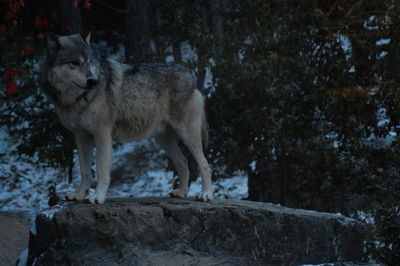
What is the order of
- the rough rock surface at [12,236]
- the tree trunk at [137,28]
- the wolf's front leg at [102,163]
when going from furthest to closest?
the tree trunk at [137,28] < the rough rock surface at [12,236] < the wolf's front leg at [102,163]

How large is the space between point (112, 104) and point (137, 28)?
4.33m

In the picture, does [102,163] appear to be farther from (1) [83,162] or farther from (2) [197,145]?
(2) [197,145]

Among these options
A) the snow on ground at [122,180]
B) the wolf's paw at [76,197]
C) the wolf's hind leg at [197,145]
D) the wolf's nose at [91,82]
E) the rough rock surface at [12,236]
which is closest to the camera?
the wolf's nose at [91,82]

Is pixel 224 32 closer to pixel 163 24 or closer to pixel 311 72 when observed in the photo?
pixel 163 24

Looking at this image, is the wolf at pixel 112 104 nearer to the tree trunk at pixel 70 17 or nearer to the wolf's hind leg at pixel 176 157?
the wolf's hind leg at pixel 176 157

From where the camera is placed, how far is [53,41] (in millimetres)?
4527

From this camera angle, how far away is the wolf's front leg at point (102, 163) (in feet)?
15.1

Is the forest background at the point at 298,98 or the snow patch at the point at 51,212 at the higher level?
the forest background at the point at 298,98

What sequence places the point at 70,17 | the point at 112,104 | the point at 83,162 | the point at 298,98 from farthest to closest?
1. the point at 70,17
2. the point at 298,98
3. the point at 83,162
4. the point at 112,104

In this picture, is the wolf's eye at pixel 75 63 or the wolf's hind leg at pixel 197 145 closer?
the wolf's eye at pixel 75 63

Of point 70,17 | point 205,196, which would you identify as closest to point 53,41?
point 205,196

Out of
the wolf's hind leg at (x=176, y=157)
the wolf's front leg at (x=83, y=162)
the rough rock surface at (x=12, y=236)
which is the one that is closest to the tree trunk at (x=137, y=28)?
the rough rock surface at (x=12, y=236)

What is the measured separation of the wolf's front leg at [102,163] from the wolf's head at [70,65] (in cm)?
45

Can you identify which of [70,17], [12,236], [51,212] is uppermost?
[70,17]
